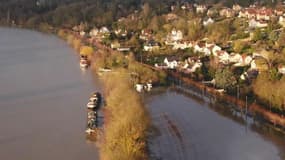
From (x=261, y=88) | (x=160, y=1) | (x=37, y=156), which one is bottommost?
(x=37, y=156)

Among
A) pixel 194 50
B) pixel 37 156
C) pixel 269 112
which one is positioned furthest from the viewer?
pixel 194 50

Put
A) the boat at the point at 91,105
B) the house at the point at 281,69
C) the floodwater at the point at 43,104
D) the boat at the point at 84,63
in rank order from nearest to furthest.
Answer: the floodwater at the point at 43,104 < the boat at the point at 91,105 < the house at the point at 281,69 < the boat at the point at 84,63

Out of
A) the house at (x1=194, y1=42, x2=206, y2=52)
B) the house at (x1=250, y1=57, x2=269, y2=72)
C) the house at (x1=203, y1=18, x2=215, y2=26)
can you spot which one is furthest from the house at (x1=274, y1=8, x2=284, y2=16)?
the house at (x1=250, y1=57, x2=269, y2=72)

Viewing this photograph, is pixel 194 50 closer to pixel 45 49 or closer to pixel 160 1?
pixel 45 49

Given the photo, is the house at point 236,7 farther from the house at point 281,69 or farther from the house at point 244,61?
the house at point 281,69

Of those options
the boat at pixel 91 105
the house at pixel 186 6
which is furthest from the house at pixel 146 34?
the boat at pixel 91 105

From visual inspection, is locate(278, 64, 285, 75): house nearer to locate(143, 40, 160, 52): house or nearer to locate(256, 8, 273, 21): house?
locate(143, 40, 160, 52): house

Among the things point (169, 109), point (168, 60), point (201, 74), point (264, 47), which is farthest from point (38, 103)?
point (264, 47)

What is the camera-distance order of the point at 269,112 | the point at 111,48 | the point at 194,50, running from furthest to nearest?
the point at 111,48, the point at 194,50, the point at 269,112
